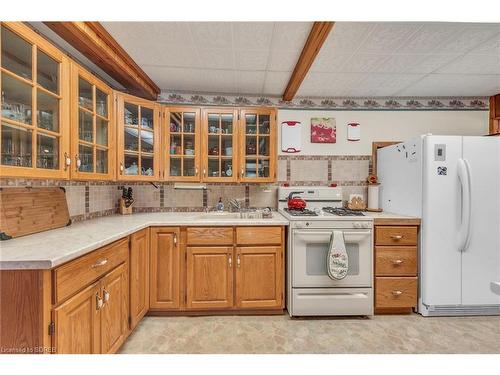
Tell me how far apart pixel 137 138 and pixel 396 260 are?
2704 millimetres

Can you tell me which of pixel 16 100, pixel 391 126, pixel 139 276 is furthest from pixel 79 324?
pixel 391 126

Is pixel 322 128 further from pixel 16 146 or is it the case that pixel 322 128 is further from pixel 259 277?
pixel 16 146

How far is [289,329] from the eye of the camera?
1.91 meters

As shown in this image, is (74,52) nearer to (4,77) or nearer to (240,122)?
(4,77)

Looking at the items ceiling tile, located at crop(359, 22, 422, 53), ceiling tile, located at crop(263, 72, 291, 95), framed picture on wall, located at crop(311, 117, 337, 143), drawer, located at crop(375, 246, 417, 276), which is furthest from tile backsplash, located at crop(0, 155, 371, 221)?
ceiling tile, located at crop(359, 22, 422, 53)

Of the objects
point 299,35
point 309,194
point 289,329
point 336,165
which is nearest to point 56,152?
point 299,35

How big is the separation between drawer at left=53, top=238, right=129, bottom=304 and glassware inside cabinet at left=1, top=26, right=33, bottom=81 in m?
1.05

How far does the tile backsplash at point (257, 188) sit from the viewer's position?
2666 millimetres

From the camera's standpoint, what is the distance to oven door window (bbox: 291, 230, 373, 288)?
204cm

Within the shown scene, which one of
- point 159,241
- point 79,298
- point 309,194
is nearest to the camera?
point 79,298

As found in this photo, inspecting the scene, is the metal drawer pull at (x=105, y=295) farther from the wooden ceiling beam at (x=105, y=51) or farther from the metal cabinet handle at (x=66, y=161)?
the wooden ceiling beam at (x=105, y=51)

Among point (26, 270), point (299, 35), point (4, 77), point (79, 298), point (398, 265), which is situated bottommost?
point (398, 265)

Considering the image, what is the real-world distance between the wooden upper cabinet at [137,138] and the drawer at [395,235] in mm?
2221

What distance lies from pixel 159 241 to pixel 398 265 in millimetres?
2173
